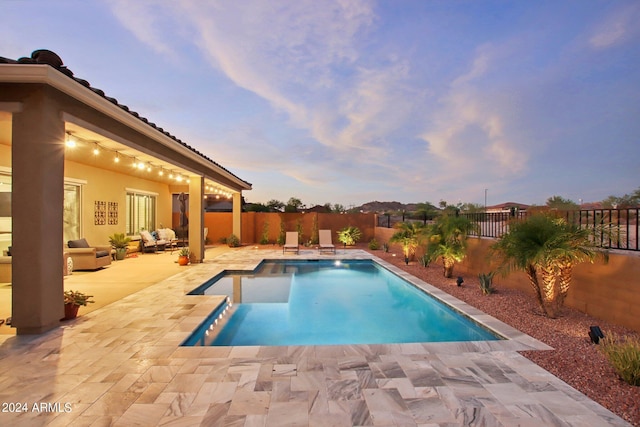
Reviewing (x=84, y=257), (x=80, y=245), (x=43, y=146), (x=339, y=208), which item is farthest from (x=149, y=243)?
(x=339, y=208)

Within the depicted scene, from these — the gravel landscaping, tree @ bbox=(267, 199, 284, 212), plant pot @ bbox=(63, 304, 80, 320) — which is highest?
tree @ bbox=(267, 199, 284, 212)

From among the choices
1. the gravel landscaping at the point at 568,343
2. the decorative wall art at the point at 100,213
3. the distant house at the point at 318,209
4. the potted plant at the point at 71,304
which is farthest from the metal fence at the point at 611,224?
the distant house at the point at 318,209

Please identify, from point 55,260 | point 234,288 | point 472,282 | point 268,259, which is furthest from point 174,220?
point 472,282

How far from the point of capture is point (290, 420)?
249 centimetres

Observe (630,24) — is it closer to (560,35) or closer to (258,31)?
(560,35)

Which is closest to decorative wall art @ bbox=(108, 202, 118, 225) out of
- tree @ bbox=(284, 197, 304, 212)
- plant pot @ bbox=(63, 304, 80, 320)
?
plant pot @ bbox=(63, 304, 80, 320)

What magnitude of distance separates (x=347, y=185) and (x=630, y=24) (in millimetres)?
19909

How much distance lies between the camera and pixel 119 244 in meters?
11.7

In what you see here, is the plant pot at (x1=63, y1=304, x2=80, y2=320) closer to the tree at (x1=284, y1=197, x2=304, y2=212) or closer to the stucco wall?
the stucco wall

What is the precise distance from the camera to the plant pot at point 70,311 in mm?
4891

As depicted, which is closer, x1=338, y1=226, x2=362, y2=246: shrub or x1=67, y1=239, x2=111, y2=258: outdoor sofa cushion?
x1=67, y1=239, x2=111, y2=258: outdoor sofa cushion

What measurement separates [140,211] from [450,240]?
1344 cm

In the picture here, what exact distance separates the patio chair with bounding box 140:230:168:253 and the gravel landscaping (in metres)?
11.7

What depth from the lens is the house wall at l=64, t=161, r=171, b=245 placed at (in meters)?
10.7
